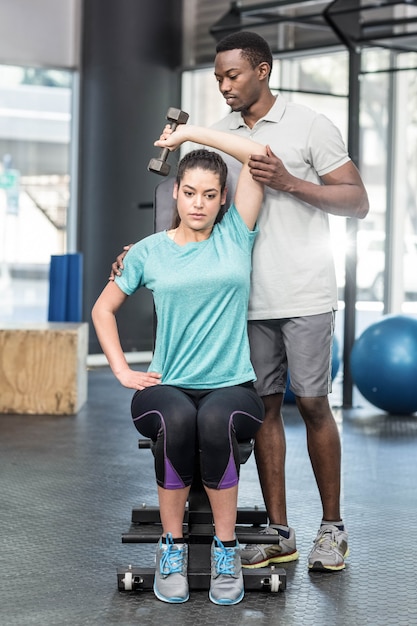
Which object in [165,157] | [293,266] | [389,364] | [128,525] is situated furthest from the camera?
[389,364]

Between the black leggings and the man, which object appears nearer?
the black leggings

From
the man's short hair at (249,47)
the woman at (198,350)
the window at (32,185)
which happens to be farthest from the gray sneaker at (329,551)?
the window at (32,185)

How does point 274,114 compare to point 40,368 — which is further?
point 40,368

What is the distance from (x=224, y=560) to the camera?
2299 millimetres

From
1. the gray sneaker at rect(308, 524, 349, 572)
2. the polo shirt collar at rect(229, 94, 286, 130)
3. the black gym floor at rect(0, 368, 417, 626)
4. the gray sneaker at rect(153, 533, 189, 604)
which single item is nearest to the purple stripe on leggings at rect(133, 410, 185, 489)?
the gray sneaker at rect(153, 533, 189, 604)

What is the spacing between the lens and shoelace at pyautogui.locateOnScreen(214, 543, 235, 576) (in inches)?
90.5

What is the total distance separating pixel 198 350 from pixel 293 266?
34 centimetres

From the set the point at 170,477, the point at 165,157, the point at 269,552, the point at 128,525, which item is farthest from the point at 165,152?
the point at 128,525

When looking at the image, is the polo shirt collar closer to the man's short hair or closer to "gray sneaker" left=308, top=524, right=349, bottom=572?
the man's short hair

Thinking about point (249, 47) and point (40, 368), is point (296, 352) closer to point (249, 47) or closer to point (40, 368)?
point (249, 47)

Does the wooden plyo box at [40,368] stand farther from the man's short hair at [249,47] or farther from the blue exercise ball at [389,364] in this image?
the man's short hair at [249,47]

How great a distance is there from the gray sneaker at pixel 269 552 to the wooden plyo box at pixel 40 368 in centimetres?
259

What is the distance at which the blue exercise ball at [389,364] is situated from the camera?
16.7 ft

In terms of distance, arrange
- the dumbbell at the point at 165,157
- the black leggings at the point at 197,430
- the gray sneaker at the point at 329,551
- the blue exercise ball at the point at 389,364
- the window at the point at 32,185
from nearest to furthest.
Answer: the black leggings at the point at 197,430 < the dumbbell at the point at 165,157 < the gray sneaker at the point at 329,551 < the blue exercise ball at the point at 389,364 < the window at the point at 32,185
